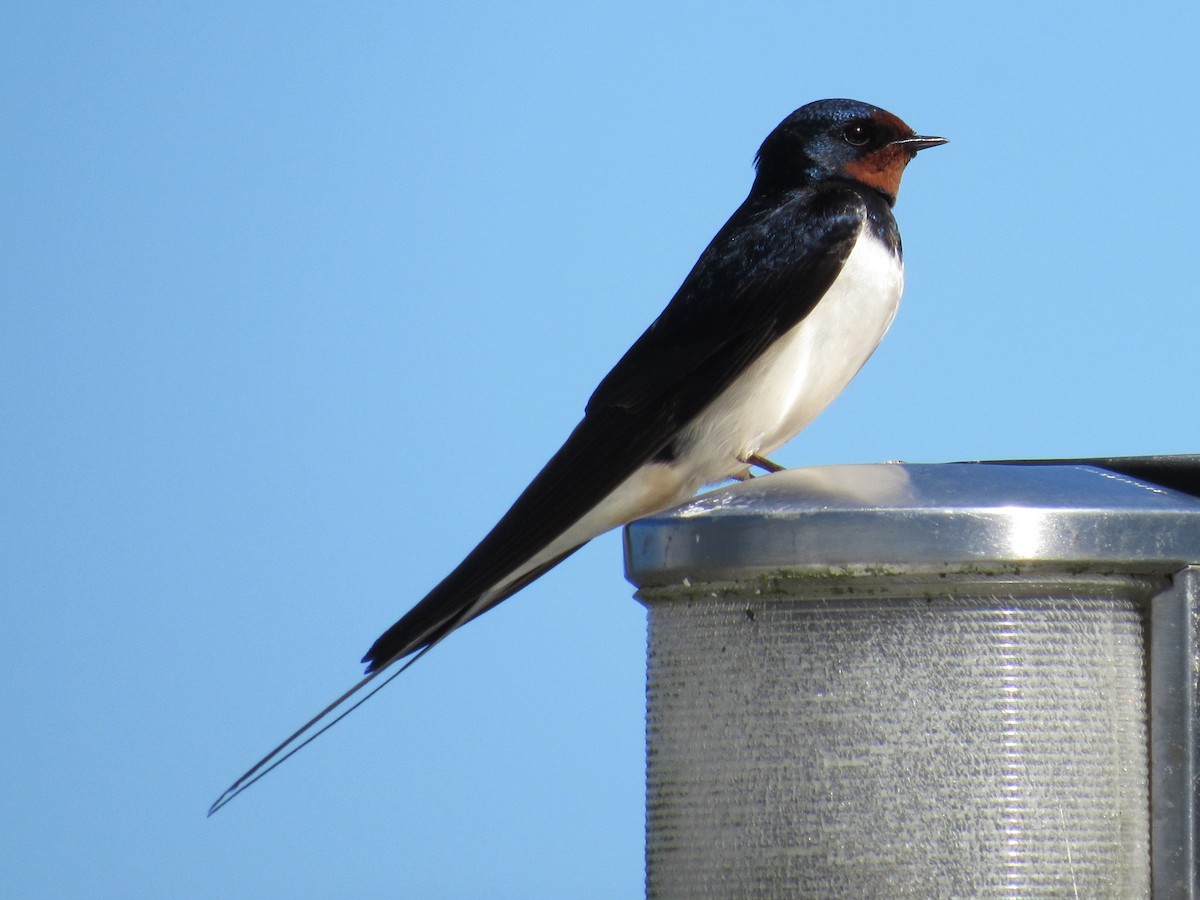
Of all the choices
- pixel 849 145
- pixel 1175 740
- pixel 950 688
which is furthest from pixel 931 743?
pixel 849 145

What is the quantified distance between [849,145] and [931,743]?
1.43 m

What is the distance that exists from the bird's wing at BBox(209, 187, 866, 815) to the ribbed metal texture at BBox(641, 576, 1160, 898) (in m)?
0.57

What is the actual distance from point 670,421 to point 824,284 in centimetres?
27

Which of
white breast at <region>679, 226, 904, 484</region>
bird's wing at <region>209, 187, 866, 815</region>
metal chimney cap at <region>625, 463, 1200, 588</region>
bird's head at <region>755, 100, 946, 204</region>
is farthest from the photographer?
bird's head at <region>755, 100, 946, 204</region>

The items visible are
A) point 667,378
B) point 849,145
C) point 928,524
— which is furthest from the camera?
point 849,145

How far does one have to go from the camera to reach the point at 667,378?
174 centimetres

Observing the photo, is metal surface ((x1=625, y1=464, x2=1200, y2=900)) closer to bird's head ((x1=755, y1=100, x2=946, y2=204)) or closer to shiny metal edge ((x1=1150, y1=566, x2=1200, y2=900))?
shiny metal edge ((x1=1150, y1=566, x2=1200, y2=900))

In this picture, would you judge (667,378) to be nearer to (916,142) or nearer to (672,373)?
(672,373)

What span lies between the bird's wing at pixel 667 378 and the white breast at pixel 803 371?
0.02 m

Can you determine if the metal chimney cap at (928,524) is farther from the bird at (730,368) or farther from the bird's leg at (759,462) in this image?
the bird's leg at (759,462)

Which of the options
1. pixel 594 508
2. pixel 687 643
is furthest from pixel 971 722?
pixel 594 508

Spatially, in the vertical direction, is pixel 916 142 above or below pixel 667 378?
above

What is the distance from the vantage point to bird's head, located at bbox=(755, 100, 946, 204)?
2104mm

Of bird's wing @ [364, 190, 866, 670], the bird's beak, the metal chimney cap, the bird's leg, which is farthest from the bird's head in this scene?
the metal chimney cap
